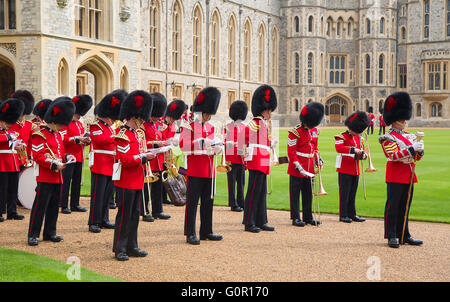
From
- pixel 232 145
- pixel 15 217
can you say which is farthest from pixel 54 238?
pixel 232 145

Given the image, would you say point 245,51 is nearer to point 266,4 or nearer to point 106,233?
point 266,4

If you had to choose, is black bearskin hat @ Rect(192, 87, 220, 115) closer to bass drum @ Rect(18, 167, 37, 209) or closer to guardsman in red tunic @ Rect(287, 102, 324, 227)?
guardsman in red tunic @ Rect(287, 102, 324, 227)

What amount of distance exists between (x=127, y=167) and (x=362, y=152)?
3482 mm

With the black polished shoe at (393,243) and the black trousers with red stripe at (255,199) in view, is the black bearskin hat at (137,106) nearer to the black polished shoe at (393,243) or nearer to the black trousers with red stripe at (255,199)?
the black trousers with red stripe at (255,199)

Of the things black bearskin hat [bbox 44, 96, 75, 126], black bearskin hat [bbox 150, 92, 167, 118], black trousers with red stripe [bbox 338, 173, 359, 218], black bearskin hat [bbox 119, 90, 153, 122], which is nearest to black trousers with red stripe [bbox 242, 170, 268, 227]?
black trousers with red stripe [bbox 338, 173, 359, 218]

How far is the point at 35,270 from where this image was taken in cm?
500

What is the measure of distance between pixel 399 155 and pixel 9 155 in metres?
5.07

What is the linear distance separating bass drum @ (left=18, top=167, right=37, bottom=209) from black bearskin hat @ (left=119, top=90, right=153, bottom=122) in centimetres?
256

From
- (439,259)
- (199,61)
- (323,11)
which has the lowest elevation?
(439,259)

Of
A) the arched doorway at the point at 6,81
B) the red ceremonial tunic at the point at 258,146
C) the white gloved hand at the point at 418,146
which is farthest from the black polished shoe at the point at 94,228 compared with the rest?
the arched doorway at the point at 6,81

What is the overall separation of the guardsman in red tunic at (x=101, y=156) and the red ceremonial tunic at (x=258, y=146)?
1665mm

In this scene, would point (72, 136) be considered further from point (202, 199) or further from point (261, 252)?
point (261, 252)

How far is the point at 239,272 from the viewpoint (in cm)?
514
